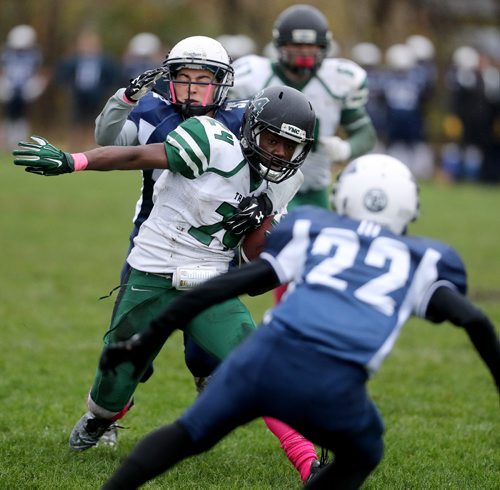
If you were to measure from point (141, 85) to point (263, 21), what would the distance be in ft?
64.0

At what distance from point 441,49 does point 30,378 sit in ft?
62.6

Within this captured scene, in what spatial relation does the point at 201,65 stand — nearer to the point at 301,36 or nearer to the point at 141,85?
the point at 141,85

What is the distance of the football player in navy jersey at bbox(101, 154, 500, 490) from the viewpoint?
3.18 meters

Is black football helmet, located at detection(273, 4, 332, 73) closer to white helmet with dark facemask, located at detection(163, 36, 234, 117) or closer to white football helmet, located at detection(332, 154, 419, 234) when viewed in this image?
white helmet with dark facemask, located at detection(163, 36, 234, 117)

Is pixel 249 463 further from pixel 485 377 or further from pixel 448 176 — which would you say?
pixel 448 176

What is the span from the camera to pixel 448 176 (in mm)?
18766

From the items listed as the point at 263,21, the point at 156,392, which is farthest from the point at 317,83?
the point at 263,21

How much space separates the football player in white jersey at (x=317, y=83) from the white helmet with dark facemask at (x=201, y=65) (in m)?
1.81

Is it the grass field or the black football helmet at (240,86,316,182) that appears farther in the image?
the grass field

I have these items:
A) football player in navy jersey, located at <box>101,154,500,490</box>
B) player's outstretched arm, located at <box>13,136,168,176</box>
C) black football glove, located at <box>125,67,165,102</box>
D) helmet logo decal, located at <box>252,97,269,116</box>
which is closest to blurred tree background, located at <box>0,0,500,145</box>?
black football glove, located at <box>125,67,165,102</box>

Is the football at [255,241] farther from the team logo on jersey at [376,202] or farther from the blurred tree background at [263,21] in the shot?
the blurred tree background at [263,21]

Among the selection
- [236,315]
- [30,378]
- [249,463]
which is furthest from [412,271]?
[30,378]

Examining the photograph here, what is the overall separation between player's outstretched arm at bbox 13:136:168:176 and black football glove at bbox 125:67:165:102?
0.41 metres

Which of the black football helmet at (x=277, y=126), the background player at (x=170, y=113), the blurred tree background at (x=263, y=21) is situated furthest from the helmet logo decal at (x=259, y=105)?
the blurred tree background at (x=263, y=21)
